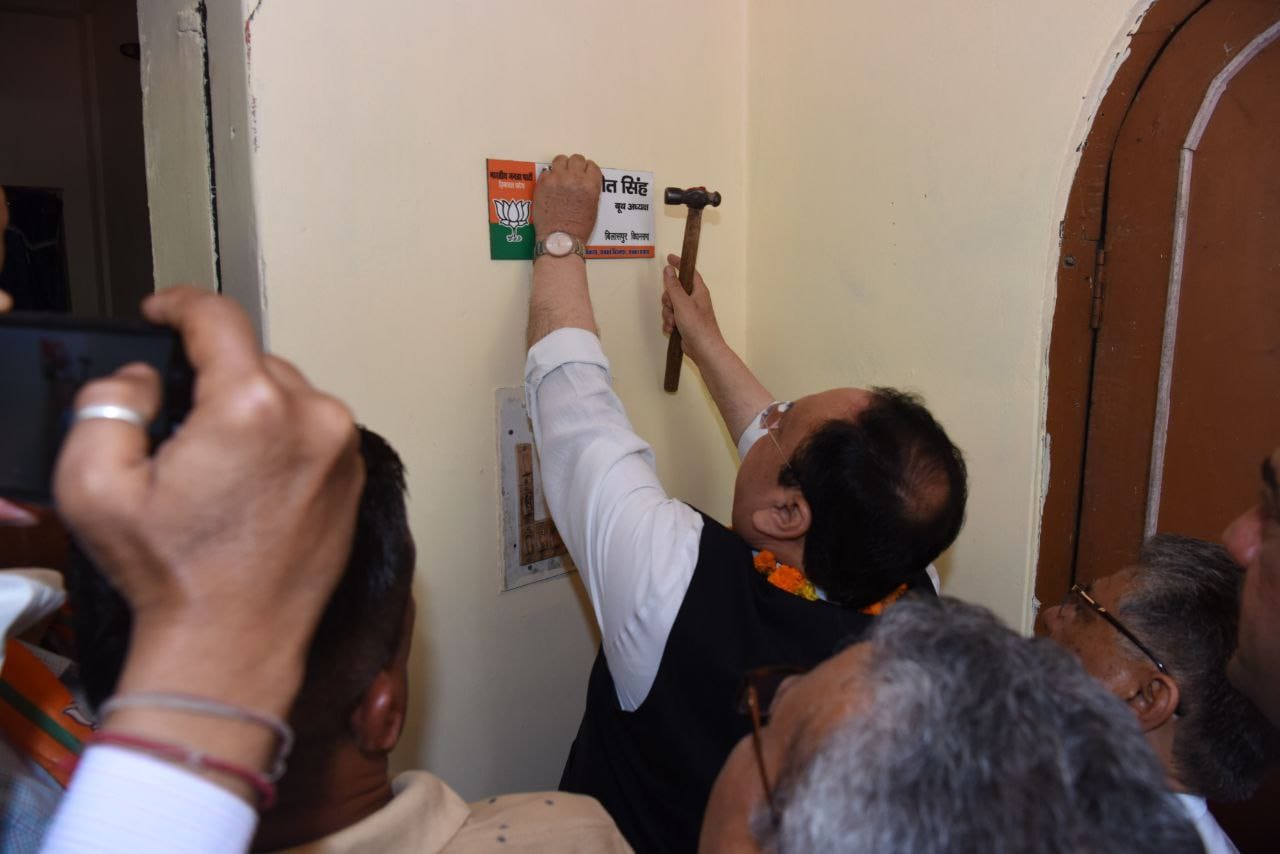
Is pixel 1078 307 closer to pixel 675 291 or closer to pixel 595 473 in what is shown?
pixel 675 291

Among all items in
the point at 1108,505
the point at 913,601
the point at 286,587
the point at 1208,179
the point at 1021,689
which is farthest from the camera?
the point at 1108,505

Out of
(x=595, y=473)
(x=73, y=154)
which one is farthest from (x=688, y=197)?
(x=73, y=154)

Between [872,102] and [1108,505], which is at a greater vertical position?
[872,102]

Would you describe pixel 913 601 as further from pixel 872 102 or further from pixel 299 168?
pixel 872 102

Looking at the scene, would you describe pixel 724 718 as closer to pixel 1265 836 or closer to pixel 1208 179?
pixel 1265 836

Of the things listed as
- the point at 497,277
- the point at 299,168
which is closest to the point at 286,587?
the point at 299,168

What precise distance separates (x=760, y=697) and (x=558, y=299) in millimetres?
638

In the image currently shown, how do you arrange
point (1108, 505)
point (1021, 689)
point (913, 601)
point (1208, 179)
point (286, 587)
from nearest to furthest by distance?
point (286, 587)
point (1021, 689)
point (913, 601)
point (1208, 179)
point (1108, 505)

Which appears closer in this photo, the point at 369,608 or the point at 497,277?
the point at 369,608

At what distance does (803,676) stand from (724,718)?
385mm

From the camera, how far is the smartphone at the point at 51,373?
0.44 meters

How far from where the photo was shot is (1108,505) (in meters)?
1.24

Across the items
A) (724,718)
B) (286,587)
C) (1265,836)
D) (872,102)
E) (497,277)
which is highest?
(872,102)

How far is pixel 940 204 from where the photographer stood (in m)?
1.26
